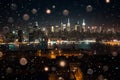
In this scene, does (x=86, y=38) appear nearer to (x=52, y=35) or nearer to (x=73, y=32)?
(x=73, y=32)

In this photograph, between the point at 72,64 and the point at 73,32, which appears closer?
the point at 72,64

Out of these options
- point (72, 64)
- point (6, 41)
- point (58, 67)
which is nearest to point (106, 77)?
point (58, 67)

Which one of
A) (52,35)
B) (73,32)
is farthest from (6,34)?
(73,32)

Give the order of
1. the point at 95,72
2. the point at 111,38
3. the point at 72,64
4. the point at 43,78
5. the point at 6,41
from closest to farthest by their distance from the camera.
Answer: the point at 43,78 → the point at 95,72 → the point at 72,64 → the point at 6,41 → the point at 111,38

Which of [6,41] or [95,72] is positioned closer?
[95,72]

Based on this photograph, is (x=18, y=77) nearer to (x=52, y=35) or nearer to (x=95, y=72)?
(x=95, y=72)

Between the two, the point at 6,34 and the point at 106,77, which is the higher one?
the point at 106,77

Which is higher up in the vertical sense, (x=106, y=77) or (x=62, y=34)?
(x=106, y=77)

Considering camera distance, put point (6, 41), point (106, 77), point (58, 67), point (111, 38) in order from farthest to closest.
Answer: point (111, 38) < point (6, 41) < point (58, 67) < point (106, 77)

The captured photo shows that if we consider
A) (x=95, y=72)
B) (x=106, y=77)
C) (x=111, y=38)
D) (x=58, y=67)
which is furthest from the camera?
(x=111, y=38)
